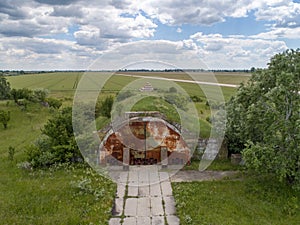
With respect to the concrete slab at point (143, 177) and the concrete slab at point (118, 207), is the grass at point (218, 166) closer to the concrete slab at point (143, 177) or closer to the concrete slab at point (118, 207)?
the concrete slab at point (143, 177)

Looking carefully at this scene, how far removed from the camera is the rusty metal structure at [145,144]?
494 inches

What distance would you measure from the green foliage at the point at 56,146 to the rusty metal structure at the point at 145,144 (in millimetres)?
1625

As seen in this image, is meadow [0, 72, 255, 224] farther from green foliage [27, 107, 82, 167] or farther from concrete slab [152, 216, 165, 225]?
concrete slab [152, 216, 165, 225]

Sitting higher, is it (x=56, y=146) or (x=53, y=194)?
(x=56, y=146)

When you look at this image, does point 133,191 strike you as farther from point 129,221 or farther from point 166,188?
point 129,221

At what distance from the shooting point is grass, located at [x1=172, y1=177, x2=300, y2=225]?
8.20m

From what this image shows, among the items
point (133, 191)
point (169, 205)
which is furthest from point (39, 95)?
point (169, 205)

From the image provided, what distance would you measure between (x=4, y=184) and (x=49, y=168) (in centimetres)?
185

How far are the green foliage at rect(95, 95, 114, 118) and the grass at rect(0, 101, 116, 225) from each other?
6429 mm

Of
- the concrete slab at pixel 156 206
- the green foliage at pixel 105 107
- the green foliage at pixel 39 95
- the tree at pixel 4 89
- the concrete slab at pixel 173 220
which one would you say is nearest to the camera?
the concrete slab at pixel 173 220

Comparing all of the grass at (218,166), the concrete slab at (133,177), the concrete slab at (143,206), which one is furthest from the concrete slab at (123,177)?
the grass at (218,166)

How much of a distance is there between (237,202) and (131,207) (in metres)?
3.37

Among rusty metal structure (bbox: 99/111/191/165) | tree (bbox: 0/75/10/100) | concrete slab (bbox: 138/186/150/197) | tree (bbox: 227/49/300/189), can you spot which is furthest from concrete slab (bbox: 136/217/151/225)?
tree (bbox: 0/75/10/100)

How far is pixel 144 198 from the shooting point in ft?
31.9
